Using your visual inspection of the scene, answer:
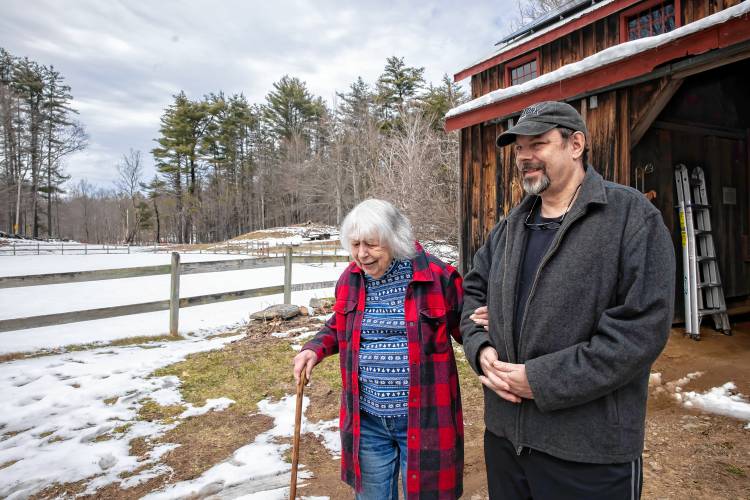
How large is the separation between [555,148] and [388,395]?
3.85ft

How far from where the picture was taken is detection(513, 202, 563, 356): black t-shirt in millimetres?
1445

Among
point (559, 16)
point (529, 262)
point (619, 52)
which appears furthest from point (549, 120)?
point (559, 16)

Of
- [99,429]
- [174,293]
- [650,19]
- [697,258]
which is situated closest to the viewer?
[99,429]

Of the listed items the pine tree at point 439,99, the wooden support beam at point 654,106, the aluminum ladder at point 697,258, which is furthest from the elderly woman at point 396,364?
the pine tree at point 439,99

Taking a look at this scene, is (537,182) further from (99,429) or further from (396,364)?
(99,429)

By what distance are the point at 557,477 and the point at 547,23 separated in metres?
10.0

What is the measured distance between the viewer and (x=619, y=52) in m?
4.22

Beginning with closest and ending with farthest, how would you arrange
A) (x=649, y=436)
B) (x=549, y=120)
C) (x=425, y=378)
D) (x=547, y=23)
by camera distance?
1. (x=549, y=120)
2. (x=425, y=378)
3. (x=649, y=436)
4. (x=547, y=23)

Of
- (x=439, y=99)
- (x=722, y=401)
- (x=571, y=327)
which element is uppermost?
(x=439, y=99)

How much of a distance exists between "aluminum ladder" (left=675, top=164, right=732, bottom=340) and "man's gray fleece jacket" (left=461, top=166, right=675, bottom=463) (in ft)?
15.0

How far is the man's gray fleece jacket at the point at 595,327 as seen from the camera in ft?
3.99

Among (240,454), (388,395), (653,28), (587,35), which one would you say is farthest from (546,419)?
(587,35)

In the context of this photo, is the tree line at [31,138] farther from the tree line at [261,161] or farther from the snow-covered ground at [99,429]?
the snow-covered ground at [99,429]

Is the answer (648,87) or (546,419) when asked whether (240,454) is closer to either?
(546,419)
